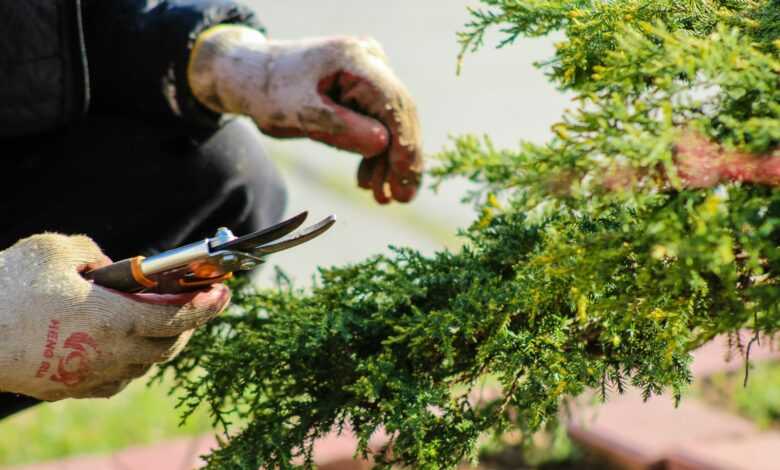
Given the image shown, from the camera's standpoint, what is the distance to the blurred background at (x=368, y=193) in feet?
10.3

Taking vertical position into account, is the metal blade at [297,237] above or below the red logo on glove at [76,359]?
above

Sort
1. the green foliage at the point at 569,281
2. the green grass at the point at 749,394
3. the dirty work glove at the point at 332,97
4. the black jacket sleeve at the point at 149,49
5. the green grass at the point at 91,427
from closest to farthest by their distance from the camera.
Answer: the green foliage at the point at 569,281, the dirty work glove at the point at 332,97, the black jacket sleeve at the point at 149,49, the green grass at the point at 91,427, the green grass at the point at 749,394

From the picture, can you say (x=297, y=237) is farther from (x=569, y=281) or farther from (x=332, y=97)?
(x=332, y=97)

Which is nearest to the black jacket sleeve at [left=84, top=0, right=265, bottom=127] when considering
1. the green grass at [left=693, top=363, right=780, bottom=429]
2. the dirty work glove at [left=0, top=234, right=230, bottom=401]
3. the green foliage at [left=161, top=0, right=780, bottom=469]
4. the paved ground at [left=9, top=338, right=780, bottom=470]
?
the green foliage at [left=161, top=0, right=780, bottom=469]

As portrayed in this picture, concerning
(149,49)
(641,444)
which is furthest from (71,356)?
(641,444)

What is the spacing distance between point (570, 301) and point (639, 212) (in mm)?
187

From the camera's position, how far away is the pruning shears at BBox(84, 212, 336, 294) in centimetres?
121

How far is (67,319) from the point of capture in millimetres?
1244

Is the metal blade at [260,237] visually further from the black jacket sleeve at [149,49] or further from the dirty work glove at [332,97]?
the black jacket sleeve at [149,49]

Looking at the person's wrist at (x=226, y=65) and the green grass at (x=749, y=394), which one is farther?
the green grass at (x=749, y=394)

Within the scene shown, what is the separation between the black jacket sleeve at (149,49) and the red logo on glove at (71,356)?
95 centimetres

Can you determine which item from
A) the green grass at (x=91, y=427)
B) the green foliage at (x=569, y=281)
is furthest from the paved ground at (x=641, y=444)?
the green foliage at (x=569, y=281)

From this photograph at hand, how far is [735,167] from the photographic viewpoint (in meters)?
0.92

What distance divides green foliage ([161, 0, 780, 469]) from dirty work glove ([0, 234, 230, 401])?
0.40 ft
